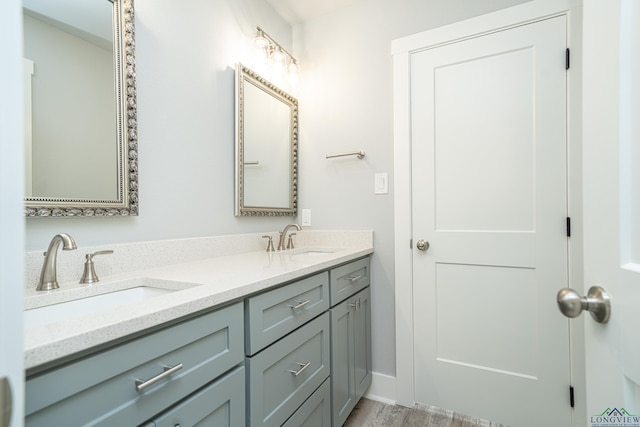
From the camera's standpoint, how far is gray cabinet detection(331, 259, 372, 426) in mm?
1406

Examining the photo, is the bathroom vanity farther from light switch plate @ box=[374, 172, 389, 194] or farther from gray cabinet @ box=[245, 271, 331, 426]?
light switch plate @ box=[374, 172, 389, 194]

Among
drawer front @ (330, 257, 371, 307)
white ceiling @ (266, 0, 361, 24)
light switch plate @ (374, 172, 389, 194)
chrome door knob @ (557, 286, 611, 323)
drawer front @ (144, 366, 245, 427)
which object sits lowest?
drawer front @ (144, 366, 245, 427)

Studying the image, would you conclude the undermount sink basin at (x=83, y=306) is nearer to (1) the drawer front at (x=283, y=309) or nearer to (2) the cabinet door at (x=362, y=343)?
(1) the drawer front at (x=283, y=309)

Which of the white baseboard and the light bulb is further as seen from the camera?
the light bulb

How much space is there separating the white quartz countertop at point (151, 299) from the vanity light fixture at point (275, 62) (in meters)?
1.22

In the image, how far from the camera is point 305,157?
2143 mm

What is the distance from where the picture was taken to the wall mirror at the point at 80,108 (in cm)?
92

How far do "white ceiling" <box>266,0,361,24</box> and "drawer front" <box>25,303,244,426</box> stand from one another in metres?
2.02

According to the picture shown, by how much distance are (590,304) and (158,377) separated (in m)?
0.86

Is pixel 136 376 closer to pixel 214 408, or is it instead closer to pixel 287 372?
pixel 214 408

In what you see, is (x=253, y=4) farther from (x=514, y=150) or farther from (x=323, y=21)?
(x=514, y=150)

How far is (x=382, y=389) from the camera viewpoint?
6.00 feet

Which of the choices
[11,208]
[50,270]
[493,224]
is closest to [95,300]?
[50,270]

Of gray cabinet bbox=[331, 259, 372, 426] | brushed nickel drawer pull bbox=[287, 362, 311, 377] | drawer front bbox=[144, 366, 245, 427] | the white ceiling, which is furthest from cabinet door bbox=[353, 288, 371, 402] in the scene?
the white ceiling
